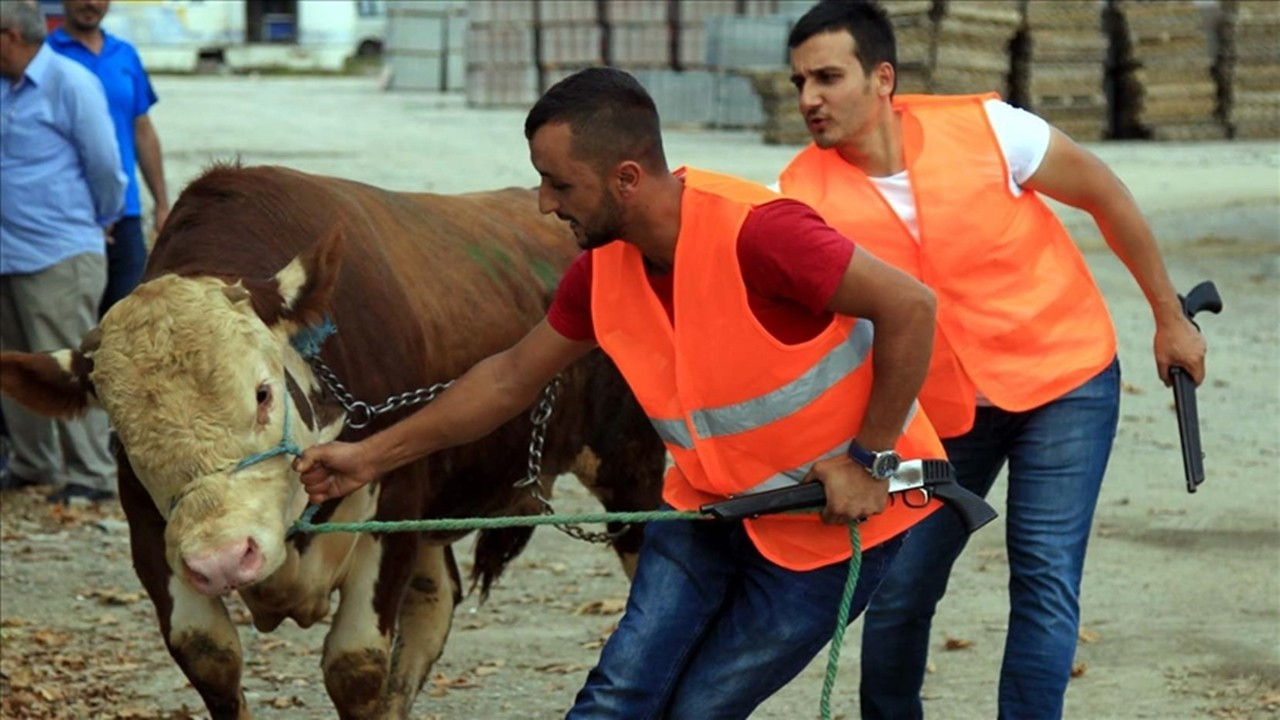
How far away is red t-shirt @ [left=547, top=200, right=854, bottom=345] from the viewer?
3893 millimetres

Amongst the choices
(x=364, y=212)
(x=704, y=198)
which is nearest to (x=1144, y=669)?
(x=364, y=212)

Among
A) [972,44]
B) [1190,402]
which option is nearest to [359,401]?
Result: [1190,402]

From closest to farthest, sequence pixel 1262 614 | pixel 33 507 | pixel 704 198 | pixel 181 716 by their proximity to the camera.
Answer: pixel 704 198
pixel 181 716
pixel 1262 614
pixel 33 507

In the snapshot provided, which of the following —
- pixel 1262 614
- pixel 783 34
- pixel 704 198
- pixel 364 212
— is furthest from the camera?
pixel 783 34

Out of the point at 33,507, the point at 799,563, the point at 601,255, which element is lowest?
the point at 33,507

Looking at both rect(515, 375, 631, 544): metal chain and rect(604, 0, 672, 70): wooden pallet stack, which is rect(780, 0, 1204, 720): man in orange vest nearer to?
rect(515, 375, 631, 544): metal chain

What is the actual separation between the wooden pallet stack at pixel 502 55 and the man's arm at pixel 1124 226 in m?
30.4

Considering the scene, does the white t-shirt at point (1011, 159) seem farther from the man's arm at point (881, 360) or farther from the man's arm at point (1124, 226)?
the man's arm at point (881, 360)

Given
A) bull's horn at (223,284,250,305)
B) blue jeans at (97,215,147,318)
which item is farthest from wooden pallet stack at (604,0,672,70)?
bull's horn at (223,284,250,305)

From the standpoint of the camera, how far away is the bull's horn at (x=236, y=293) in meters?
4.84

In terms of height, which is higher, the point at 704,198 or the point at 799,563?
the point at 704,198

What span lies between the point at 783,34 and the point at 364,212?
23916 millimetres

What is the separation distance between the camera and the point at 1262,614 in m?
7.25

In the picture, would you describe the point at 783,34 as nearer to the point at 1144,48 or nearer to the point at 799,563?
the point at 1144,48
